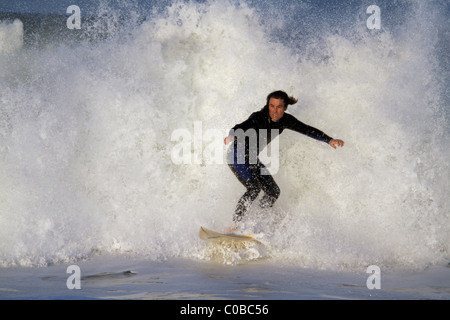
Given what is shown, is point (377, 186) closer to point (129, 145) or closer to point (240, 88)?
point (240, 88)

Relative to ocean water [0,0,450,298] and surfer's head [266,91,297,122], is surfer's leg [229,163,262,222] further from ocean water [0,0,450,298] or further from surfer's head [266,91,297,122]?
surfer's head [266,91,297,122]

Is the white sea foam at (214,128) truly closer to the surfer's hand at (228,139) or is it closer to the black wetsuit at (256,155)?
the black wetsuit at (256,155)

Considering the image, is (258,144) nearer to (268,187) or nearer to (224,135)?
(268,187)

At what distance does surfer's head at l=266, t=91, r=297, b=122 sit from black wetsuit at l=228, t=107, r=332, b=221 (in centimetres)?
7

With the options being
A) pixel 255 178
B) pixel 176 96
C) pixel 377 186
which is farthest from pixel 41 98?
pixel 377 186

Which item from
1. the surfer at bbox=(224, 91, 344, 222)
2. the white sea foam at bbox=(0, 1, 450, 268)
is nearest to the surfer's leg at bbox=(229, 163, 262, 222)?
the surfer at bbox=(224, 91, 344, 222)

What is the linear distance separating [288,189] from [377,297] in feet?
11.4

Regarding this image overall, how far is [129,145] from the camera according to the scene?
23.3 ft

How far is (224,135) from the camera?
23.8ft

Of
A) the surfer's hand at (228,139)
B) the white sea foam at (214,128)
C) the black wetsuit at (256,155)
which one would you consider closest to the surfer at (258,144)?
the black wetsuit at (256,155)

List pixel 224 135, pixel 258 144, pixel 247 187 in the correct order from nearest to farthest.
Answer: pixel 247 187 → pixel 258 144 → pixel 224 135

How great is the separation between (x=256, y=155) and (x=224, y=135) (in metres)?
2.02

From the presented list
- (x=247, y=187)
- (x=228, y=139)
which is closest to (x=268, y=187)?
(x=247, y=187)

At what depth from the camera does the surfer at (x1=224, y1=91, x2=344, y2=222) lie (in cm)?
506
